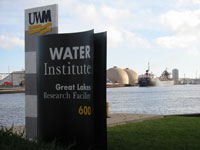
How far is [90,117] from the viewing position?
563 centimetres

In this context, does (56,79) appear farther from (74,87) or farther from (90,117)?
(90,117)

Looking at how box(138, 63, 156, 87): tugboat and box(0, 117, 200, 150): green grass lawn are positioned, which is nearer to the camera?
box(0, 117, 200, 150): green grass lawn

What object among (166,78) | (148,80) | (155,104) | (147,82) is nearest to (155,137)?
(155,104)

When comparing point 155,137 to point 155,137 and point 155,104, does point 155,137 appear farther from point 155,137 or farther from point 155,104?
point 155,104

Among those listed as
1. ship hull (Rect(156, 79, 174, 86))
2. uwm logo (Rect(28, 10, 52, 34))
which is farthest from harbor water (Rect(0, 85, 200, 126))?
ship hull (Rect(156, 79, 174, 86))

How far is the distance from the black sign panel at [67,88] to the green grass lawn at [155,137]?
6.06ft

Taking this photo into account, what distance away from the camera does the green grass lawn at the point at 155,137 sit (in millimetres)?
7496

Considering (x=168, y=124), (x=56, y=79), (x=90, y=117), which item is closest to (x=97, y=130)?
(x=90, y=117)

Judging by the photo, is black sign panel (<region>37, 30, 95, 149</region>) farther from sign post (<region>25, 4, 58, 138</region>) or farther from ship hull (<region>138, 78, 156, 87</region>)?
ship hull (<region>138, 78, 156, 87</region>)

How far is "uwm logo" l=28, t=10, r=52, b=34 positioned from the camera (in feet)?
24.5

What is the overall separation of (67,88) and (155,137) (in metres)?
3.82

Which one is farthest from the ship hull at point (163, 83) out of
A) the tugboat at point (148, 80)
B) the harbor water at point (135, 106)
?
the harbor water at point (135, 106)

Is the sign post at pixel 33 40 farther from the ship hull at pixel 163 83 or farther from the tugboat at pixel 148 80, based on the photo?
the ship hull at pixel 163 83

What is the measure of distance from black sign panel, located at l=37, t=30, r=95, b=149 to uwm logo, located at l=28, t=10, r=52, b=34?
1.22 metres
